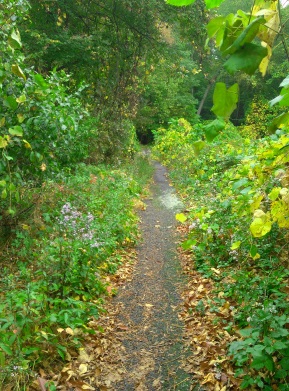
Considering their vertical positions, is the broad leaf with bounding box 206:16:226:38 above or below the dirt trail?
above

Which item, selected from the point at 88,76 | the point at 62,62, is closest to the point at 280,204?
the point at 62,62

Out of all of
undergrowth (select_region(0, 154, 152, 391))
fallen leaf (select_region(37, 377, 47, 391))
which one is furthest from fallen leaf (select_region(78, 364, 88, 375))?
fallen leaf (select_region(37, 377, 47, 391))

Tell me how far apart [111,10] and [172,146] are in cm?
760

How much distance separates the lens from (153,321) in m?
3.52

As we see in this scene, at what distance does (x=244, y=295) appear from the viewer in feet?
10.2

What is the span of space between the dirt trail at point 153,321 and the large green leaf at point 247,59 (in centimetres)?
258

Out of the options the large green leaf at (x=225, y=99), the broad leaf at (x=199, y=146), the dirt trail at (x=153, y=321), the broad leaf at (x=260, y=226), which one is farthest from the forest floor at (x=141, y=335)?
the large green leaf at (x=225, y=99)

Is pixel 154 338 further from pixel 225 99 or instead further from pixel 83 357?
pixel 225 99

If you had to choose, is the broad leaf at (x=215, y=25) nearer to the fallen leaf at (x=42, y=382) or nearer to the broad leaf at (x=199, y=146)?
the broad leaf at (x=199, y=146)

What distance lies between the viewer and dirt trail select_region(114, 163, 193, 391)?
2716mm

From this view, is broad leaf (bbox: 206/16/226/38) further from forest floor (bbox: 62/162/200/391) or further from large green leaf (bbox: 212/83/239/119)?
forest floor (bbox: 62/162/200/391)

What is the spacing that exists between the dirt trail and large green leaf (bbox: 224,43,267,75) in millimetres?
2582

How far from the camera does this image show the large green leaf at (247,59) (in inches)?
26.3

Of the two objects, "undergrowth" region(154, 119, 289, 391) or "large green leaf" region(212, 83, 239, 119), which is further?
"undergrowth" region(154, 119, 289, 391)
